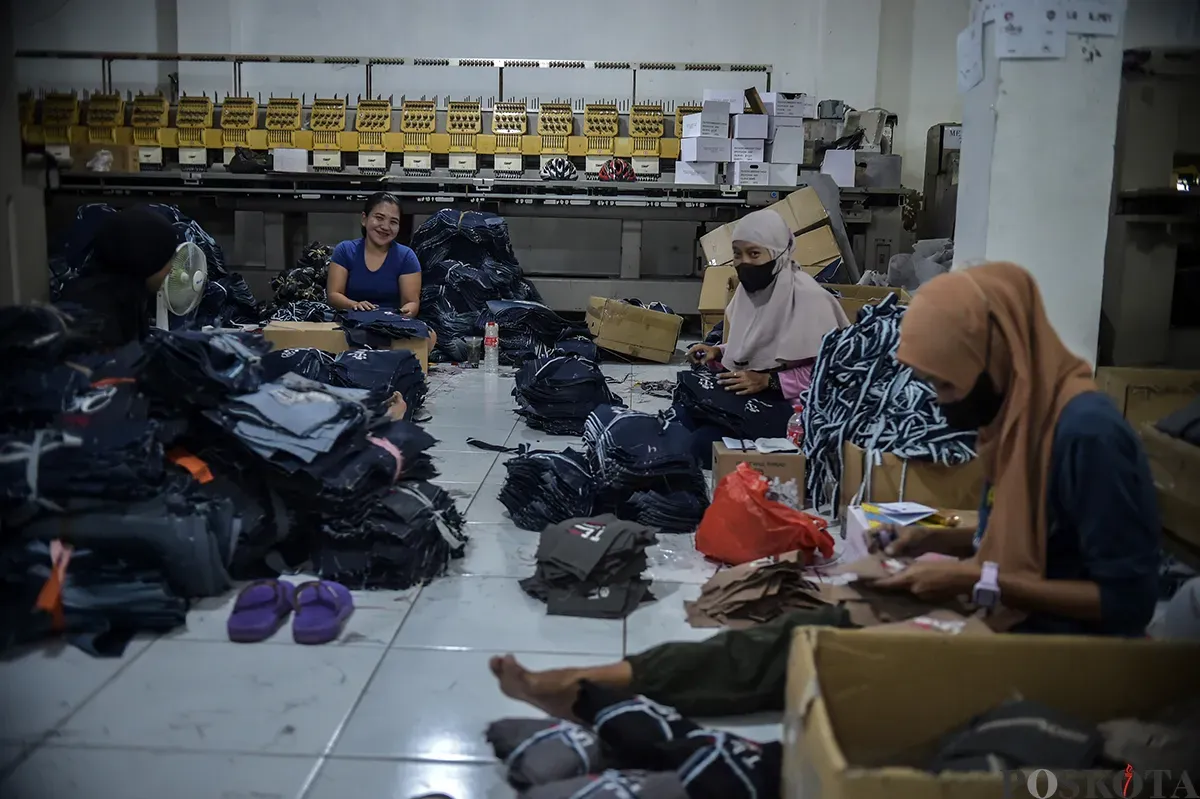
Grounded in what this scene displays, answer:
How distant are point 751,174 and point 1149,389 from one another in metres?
4.71

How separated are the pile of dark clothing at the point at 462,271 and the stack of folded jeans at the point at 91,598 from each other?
4865mm

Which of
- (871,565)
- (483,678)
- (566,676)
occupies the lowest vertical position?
(483,678)

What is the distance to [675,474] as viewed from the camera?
3.53 m

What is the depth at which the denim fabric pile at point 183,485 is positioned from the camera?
2408mm

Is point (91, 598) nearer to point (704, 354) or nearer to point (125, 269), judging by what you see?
point (125, 269)

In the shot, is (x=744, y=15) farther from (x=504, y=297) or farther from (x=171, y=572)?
(x=171, y=572)

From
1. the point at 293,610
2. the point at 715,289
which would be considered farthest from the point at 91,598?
the point at 715,289

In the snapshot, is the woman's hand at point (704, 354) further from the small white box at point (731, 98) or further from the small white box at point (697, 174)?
the small white box at point (731, 98)

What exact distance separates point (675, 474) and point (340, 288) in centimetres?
331

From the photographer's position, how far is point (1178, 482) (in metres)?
3.01

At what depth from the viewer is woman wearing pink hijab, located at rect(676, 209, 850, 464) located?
4090mm

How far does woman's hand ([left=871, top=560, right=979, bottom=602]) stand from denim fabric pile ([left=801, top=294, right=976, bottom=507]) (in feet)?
4.66

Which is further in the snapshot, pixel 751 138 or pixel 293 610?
pixel 751 138

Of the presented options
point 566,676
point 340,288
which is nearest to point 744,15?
point 340,288
